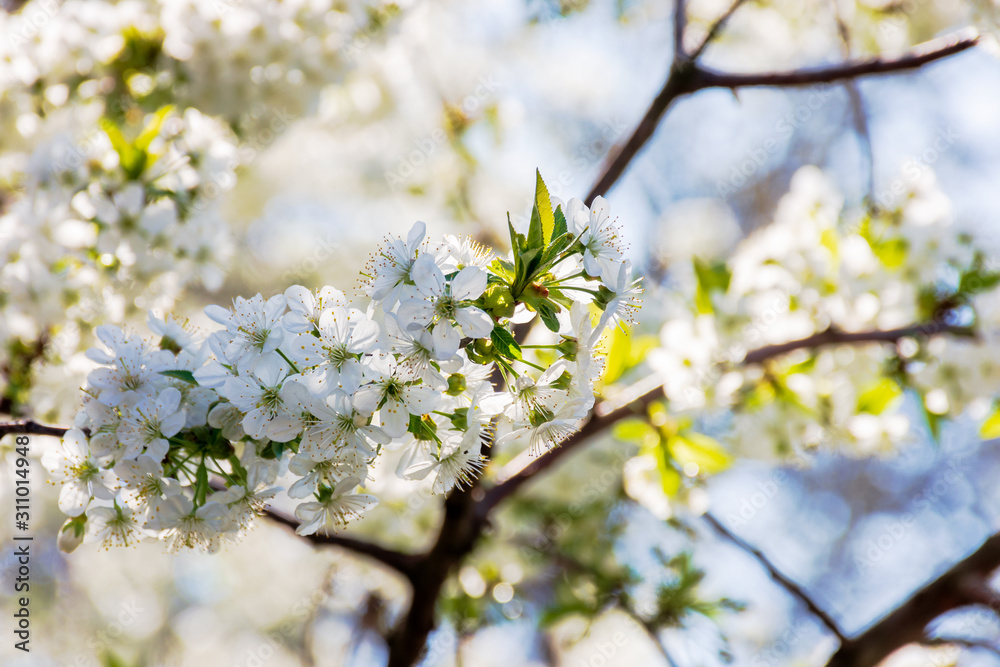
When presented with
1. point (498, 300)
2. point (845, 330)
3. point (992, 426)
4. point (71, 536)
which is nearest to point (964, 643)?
point (992, 426)

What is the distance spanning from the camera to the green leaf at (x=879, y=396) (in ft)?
6.86

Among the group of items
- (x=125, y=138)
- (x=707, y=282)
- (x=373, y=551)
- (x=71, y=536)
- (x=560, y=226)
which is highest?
(x=560, y=226)

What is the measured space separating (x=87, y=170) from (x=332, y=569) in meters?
2.00

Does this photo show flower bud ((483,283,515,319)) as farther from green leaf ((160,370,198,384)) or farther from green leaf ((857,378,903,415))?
green leaf ((857,378,903,415))

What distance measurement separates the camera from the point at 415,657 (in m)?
1.74

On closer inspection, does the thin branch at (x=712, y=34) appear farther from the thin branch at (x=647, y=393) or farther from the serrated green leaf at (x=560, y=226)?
the serrated green leaf at (x=560, y=226)

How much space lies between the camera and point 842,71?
1641 millimetres

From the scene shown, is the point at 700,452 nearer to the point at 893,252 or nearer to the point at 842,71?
the point at 893,252

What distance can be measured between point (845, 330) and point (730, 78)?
0.89 meters

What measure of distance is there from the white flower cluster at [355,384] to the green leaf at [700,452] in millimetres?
1074

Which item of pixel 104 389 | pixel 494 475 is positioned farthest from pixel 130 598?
pixel 104 389

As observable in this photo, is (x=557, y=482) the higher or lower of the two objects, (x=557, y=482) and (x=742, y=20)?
the lower

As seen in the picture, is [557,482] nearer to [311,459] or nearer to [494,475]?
[494,475]

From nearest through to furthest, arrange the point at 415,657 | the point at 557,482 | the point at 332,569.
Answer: the point at 415,657 → the point at 332,569 → the point at 557,482
